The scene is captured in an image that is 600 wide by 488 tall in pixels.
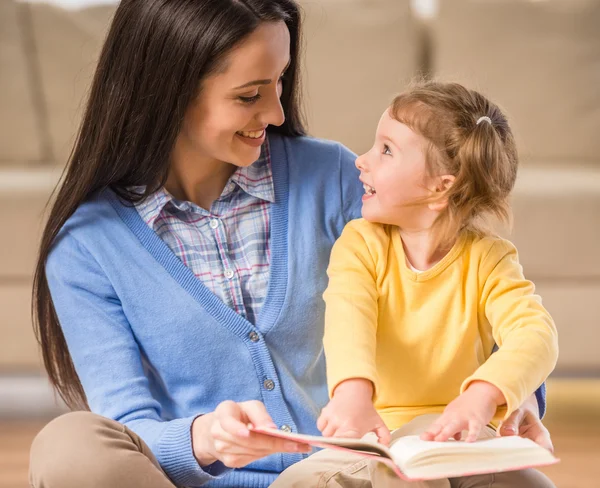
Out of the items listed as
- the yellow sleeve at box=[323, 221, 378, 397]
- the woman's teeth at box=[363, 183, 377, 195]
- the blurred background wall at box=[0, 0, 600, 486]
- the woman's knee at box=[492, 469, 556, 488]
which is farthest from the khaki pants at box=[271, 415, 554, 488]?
the blurred background wall at box=[0, 0, 600, 486]

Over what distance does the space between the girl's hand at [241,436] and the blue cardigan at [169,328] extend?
0.69ft

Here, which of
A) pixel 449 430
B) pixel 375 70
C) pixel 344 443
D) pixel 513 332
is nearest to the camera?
pixel 344 443

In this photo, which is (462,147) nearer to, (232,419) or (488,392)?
(488,392)

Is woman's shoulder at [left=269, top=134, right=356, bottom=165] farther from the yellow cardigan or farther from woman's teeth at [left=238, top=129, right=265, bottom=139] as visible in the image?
the yellow cardigan

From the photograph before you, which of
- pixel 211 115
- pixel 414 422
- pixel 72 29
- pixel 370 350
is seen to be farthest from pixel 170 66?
pixel 72 29

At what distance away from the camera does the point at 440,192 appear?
1373 mm

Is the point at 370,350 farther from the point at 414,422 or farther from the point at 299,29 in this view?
the point at 299,29

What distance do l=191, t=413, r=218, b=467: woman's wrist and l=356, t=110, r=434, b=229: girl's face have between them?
1.26 ft

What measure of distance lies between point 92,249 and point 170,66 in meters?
0.30

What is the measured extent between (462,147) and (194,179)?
454mm

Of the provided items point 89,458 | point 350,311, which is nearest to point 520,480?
point 350,311

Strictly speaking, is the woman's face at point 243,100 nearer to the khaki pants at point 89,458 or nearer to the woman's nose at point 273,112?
the woman's nose at point 273,112

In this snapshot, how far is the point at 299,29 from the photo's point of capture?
1.52m

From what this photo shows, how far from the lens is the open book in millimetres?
1047
